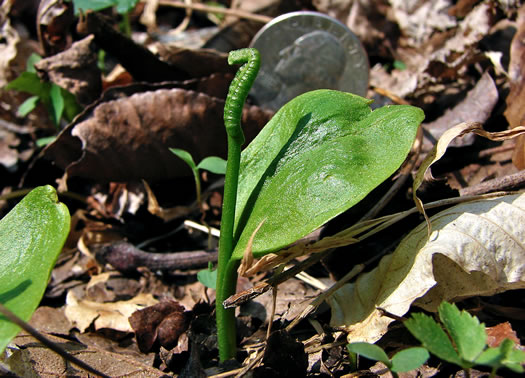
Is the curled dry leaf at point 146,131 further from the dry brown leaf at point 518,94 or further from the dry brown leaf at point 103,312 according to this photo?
the dry brown leaf at point 518,94

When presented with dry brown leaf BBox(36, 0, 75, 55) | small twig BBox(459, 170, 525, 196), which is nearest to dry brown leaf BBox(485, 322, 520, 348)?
small twig BBox(459, 170, 525, 196)

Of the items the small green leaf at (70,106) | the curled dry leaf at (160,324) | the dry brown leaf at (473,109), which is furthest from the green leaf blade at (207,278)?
the small green leaf at (70,106)

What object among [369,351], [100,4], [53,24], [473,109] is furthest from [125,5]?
[369,351]

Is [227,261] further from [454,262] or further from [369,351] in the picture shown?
[454,262]

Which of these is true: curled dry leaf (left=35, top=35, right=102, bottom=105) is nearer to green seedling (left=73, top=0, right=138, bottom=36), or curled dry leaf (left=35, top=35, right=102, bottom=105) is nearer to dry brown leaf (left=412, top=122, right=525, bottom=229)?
green seedling (left=73, top=0, right=138, bottom=36)

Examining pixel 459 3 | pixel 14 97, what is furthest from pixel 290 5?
pixel 14 97
